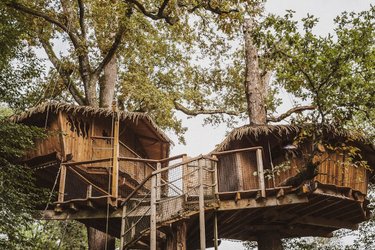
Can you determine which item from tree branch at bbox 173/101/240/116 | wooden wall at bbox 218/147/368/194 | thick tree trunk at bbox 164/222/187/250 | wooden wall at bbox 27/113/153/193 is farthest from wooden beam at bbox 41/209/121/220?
tree branch at bbox 173/101/240/116

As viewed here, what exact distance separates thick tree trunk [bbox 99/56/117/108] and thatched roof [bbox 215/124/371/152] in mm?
6231

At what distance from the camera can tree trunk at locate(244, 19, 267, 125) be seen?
1580 cm

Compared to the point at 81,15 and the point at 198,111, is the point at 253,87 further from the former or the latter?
the point at 81,15

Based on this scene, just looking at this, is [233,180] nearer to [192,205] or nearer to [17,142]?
[192,205]

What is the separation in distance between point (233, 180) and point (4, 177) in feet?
21.5

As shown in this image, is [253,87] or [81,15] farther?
[81,15]

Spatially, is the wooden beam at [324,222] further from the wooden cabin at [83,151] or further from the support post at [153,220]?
the wooden cabin at [83,151]

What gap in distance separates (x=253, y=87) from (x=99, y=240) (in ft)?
24.3

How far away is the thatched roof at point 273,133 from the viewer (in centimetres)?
1318

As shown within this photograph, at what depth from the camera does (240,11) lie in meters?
16.4

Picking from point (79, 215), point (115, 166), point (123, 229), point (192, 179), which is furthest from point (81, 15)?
point (123, 229)

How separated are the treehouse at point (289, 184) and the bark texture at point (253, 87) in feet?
4.73

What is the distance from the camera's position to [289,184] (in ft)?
39.1

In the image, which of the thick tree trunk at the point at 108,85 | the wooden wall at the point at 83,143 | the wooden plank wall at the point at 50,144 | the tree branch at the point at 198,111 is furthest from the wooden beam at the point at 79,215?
the tree branch at the point at 198,111
